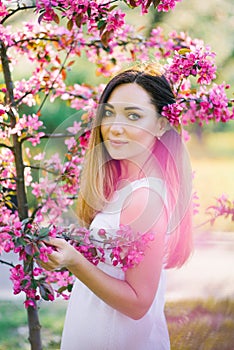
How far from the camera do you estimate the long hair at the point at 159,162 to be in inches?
65.4

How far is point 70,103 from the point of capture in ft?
7.54

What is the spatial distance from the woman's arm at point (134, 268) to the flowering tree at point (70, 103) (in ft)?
0.11

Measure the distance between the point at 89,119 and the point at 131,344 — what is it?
67 cm

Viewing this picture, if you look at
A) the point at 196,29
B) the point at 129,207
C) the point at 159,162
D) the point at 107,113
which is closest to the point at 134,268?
the point at 129,207

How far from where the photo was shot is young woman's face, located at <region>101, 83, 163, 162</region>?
1644mm

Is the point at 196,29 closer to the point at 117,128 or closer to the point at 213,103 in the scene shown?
the point at 213,103

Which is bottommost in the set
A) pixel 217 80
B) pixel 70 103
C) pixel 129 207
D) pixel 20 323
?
pixel 20 323

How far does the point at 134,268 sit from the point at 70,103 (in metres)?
0.91

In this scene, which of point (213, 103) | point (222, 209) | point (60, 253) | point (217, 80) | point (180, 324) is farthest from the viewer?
point (217, 80)

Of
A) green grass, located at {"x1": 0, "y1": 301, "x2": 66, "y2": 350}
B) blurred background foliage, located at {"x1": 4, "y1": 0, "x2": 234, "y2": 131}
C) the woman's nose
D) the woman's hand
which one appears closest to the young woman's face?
the woman's nose

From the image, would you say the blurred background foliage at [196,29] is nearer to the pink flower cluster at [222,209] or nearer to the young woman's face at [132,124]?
the pink flower cluster at [222,209]

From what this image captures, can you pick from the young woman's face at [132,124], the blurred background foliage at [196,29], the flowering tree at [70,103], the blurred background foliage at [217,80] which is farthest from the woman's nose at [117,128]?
the blurred background foliage at [196,29]

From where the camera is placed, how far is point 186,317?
308 cm

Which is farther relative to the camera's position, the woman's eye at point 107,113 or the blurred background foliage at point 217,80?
the blurred background foliage at point 217,80
